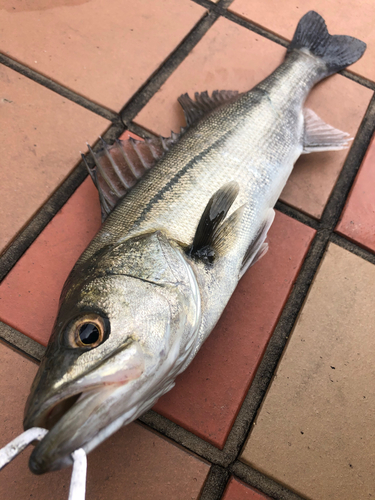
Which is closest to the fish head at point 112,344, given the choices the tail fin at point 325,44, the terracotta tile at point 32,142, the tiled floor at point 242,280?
the tiled floor at point 242,280

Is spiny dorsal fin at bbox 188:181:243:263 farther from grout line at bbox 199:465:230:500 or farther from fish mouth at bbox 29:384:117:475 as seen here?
grout line at bbox 199:465:230:500

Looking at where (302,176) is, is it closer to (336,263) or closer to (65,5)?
(336,263)

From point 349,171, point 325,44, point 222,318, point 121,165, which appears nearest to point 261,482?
point 222,318

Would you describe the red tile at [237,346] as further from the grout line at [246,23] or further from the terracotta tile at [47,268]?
the grout line at [246,23]

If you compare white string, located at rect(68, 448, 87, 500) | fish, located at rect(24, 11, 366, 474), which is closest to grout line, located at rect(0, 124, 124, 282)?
fish, located at rect(24, 11, 366, 474)

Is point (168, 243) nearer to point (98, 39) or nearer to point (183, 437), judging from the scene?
point (183, 437)

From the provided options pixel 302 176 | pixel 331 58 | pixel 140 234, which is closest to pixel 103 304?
pixel 140 234

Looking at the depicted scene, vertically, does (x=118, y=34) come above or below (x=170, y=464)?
above
